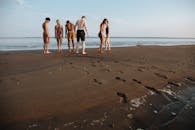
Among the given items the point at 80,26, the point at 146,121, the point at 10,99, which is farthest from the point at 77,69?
the point at 80,26

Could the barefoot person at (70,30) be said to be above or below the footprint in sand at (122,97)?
above

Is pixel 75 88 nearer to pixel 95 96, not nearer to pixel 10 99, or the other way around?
pixel 95 96

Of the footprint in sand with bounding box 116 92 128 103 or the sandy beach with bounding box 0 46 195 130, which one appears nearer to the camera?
the sandy beach with bounding box 0 46 195 130

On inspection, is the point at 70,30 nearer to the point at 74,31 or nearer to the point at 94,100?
the point at 74,31

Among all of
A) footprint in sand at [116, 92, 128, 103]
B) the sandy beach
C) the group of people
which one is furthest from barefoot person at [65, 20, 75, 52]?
footprint in sand at [116, 92, 128, 103]

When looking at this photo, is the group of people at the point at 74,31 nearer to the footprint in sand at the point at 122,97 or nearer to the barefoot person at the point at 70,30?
the barefoot person at the point at 70,30

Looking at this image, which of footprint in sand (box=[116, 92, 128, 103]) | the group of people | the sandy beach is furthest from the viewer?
the group of people

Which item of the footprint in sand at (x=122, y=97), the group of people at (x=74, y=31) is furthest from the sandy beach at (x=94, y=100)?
the group of people at (x=74, y=31)

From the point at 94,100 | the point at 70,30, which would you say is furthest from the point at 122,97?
the point at 70,30

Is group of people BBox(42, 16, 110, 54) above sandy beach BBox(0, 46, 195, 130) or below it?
above

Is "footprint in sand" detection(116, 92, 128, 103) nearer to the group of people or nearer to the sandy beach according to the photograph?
the sandy beach

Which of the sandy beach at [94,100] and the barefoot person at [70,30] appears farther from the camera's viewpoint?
the barefoot person at [70,30]

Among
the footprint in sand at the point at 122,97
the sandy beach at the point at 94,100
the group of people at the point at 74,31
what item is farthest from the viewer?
the group of people at the point at 74,31

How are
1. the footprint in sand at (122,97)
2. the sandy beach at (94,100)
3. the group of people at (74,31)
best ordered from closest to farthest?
the sandy beach at (94,100)
the footprint in sand at (122,97)
the group of people at (74,31)
